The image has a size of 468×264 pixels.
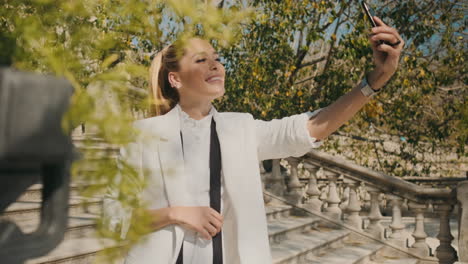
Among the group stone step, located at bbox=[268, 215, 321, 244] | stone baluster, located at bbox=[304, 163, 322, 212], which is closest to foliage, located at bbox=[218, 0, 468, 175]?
stone baluster, located at bbox=[304, 163, 322, 212]

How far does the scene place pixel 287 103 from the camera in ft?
25.4

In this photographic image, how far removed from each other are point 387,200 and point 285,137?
15.8 feet

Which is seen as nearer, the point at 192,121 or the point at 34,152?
the point at 34,152

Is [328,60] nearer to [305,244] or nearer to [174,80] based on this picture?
[305,244]

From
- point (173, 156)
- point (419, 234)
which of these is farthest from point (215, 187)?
point (419, 234)

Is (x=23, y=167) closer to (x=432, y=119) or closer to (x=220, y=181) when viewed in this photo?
(x=220, y=181)

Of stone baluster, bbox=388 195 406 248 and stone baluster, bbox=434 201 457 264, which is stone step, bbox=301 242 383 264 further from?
stone baluster, bbox=434 201 457 264

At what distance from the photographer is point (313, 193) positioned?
6.70m

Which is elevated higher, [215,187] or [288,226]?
[215,187]

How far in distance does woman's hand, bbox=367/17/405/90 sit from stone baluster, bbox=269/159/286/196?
503 cm

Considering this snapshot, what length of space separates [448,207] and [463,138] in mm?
2582

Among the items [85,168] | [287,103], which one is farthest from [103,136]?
[287,103]

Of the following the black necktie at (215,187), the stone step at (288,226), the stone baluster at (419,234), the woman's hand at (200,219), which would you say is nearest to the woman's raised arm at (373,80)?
the black necktie at (215,187)

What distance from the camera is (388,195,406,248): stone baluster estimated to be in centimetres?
610
